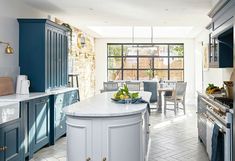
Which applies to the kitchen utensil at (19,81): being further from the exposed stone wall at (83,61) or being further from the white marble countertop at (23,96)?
the exposed stone wall at (83,61)

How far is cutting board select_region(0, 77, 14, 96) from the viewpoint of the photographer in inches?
181

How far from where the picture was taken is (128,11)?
264 inches

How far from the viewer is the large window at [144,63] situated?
12.6m

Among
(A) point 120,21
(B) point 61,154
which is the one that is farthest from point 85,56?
(B) point 61,154

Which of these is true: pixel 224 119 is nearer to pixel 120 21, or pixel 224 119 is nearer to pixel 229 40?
pixel 229 40

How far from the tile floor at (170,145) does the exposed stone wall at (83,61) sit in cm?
319

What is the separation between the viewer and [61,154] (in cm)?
467

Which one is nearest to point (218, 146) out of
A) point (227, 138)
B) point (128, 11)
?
point (227, 138)

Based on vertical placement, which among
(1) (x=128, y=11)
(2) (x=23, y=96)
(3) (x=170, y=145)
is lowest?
Result: (3) (x=170, y=145)

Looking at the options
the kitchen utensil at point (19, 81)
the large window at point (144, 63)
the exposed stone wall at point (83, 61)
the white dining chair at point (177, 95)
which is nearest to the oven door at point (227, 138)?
the kitchen utensil at point (19, 81)

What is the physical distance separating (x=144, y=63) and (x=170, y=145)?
7.83 m

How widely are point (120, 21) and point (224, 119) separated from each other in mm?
5677

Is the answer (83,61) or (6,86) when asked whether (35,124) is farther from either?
(83,61)

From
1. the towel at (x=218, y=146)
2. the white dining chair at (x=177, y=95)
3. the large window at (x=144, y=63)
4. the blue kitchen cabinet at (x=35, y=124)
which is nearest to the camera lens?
the towel at (x=218, y=146)
